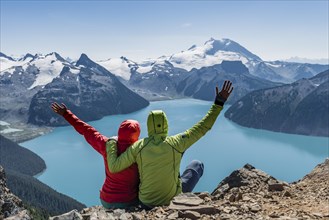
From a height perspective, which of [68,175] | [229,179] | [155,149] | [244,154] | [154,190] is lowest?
[68,175]

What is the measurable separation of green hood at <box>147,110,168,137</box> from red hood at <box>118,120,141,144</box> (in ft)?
1.66

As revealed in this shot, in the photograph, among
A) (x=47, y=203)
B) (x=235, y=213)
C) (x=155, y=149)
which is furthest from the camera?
(x=47, y=203)

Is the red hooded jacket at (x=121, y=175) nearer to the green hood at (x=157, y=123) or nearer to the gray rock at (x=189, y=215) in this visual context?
the green hood at (x=157, y=123)

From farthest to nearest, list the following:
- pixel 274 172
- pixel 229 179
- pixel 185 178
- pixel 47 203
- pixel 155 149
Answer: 1. pixel 274 172
2. pixel 47 203
3. pixel 229 179
4. pixel 185 178
5. pixel 155 149

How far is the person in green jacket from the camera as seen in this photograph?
10.7m

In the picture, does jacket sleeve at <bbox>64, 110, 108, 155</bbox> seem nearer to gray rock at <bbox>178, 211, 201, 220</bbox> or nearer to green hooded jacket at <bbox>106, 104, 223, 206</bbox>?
green hooded jacket at <bbox>106, 104, 223, 206</bbox>

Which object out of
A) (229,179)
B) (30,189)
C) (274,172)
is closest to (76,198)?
(30,189)

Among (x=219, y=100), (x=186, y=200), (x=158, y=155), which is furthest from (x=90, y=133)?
(x=219, y=100)

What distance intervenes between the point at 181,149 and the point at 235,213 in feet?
7.09

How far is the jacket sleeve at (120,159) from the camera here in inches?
429

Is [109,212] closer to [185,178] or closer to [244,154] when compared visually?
[185,178]

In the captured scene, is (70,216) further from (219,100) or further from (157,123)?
(219,100)

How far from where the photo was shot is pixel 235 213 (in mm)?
9812

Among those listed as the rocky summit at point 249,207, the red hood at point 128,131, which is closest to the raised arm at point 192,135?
the red hood at point 128,131
